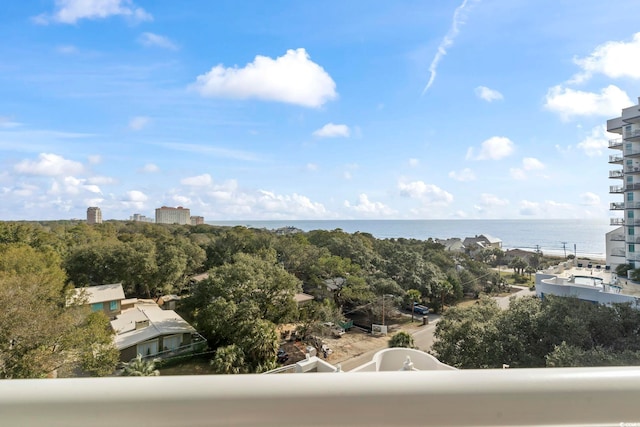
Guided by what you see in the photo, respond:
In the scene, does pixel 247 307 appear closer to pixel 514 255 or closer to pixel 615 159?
pixel 615 159

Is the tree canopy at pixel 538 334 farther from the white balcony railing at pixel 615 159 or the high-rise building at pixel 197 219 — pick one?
the high-rise building at pixel 197 219

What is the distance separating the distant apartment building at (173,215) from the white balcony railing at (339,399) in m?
45.6

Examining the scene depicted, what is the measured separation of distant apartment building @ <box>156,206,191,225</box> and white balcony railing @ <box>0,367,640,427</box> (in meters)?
Result: 45.6

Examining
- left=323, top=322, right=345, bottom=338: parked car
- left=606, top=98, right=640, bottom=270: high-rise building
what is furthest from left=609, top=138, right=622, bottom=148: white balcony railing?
left=323, top=322, right=345, bottom=338: parked car

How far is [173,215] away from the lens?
4394cm

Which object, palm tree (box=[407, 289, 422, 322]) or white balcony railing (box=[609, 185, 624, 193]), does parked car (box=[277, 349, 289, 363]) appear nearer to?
palm tree (box=[407, 289, 422, 322])

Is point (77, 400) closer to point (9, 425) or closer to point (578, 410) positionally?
point (9, 425)

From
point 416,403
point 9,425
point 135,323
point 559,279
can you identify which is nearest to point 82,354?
point 135,323

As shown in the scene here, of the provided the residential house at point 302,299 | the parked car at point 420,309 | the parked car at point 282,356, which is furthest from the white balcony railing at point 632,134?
the parked car at point 282,356

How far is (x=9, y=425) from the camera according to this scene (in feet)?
1.63

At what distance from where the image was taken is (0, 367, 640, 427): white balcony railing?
511mm

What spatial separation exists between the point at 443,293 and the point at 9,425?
43.4 feet

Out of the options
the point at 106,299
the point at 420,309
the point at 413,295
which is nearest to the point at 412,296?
the point at 413,295

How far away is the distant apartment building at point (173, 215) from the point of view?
4322 cm
